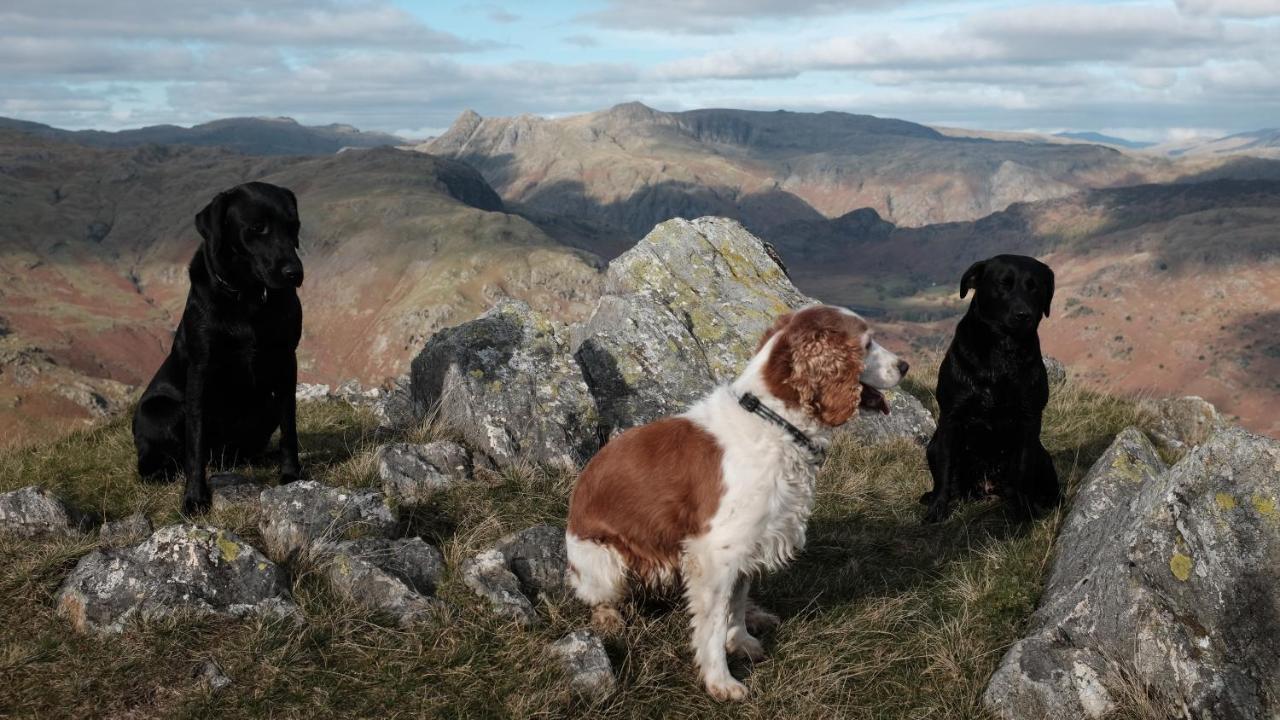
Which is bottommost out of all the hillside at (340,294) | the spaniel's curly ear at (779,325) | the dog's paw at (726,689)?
the hillside at (340,294)

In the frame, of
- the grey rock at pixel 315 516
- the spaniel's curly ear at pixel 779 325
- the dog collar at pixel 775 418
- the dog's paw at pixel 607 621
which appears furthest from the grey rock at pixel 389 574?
the spaniel's curly ear at pixel 779 325

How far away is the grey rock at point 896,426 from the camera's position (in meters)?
9.54

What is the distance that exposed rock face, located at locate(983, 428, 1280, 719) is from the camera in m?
4.22

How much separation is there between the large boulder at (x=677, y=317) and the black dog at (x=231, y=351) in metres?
3.39

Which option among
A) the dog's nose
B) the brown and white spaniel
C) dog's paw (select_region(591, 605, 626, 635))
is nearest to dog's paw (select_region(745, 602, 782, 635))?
the brown and white spaniel

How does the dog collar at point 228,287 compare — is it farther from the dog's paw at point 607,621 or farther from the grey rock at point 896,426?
the grey rock at point 896,426

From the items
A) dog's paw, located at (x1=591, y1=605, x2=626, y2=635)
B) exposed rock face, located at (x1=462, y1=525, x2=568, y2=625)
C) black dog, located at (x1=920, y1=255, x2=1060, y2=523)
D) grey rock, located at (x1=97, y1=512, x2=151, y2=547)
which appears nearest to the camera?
dog's paw, located at (x1=591, y1=605, x2=626, y2=635)

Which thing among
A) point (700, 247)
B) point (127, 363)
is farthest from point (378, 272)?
point (700, 247)

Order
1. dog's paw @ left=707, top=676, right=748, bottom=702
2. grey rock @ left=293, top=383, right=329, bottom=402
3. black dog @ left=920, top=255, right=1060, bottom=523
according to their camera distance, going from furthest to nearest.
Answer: grey rock @ left=293, top=383, right=329, bottom=402 < black dog @ left=920, top=255, right=1060, bottom=523 < dog's paw @ left=707, top=676, right=748, bottom=702

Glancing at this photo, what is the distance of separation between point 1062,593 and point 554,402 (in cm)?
478

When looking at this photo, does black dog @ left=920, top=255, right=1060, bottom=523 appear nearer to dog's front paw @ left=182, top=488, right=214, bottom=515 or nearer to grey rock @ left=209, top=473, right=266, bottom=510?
grey rock @ left=209, top=473, right=266, bottom=510

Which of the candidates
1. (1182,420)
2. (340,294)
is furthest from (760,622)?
(340,294)

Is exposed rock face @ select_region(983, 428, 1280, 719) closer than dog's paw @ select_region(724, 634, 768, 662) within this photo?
Yes

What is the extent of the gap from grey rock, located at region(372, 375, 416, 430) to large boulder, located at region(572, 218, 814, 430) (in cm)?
202
